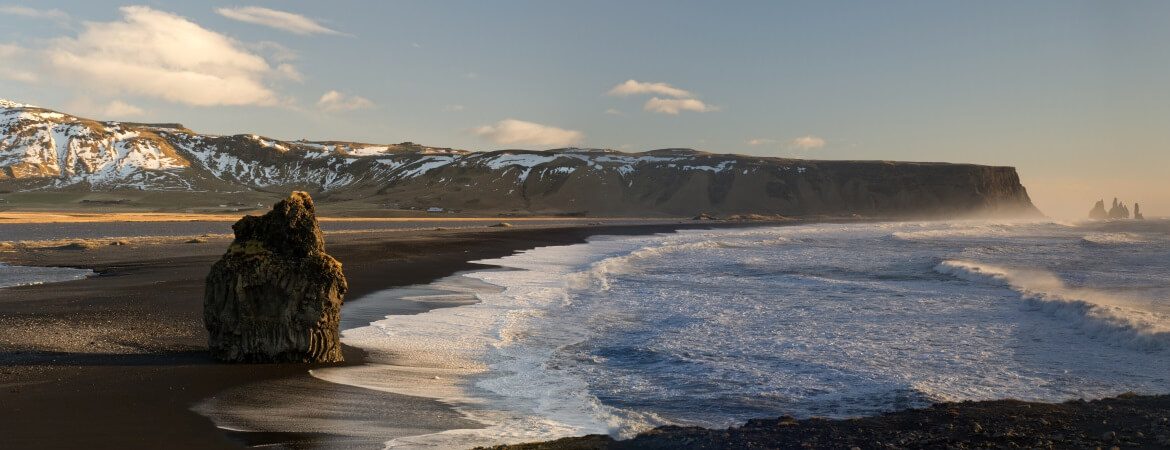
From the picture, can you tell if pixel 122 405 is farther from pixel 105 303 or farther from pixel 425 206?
pixel 425 206

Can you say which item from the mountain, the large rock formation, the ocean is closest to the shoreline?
the large rock formation

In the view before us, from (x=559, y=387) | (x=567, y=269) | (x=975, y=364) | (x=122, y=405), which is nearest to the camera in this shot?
(x=122, y=405)

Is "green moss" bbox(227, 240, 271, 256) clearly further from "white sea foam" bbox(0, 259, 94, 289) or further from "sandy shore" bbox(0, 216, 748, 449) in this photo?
"white sea foam" bbox(0, 259, 94, 289)

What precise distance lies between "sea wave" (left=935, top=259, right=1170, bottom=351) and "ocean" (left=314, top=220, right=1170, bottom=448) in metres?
0.06

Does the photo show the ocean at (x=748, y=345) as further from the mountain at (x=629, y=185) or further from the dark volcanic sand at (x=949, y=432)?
the mountain at (x=629, y=185)

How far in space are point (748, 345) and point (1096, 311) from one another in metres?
9.11

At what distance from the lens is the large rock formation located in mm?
12211

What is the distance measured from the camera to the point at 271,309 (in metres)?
12.4

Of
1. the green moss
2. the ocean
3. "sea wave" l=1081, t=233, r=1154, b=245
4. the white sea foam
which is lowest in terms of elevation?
the white sea foam

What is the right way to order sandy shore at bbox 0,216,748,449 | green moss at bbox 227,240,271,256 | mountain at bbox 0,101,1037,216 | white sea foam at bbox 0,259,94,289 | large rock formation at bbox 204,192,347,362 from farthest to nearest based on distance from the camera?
mountain at bbox 0,101,1037,216
white sea foam at bbox 0,259,94,289
green moss at bbox 227,240,271,256
large rock formation at bbox 204,192,347,362
sandy shore at bbox 0,216,748,449

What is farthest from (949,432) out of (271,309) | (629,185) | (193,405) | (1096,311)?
(629,185)

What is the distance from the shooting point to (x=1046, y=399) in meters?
10.9

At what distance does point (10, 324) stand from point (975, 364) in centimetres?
1792

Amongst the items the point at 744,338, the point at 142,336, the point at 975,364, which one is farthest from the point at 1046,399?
Result: the point at 142,336
